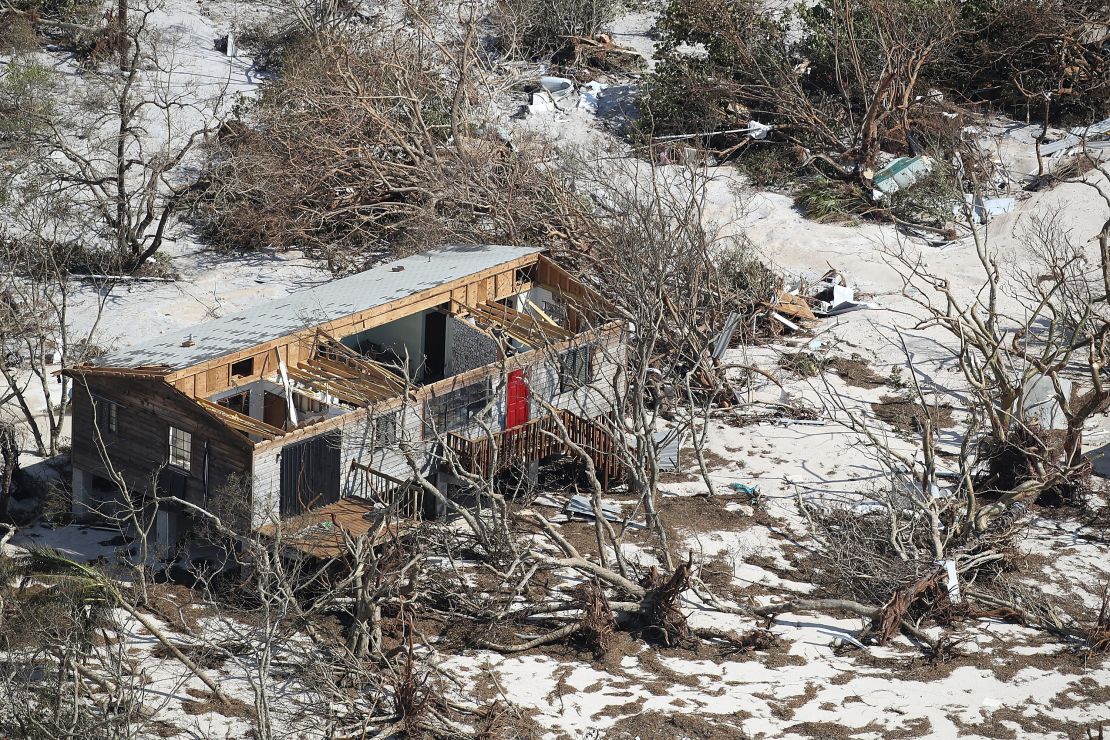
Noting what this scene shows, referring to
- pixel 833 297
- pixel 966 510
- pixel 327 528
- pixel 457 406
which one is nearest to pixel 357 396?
pixel 457 406

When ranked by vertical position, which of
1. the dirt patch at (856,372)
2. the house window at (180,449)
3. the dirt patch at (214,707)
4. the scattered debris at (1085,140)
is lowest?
the dirt patch at (214,707)

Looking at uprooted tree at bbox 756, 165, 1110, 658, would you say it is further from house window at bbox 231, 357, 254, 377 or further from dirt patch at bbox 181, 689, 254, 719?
house window at bbox 231, 357, 254, 377

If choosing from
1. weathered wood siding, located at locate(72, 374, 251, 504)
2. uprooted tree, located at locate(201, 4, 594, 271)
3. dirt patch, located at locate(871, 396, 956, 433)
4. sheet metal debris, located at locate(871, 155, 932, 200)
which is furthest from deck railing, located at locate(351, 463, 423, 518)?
sheet metal debris, located at locate(871, 155, 932, 200)

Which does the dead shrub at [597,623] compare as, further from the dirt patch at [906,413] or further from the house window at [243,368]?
the dirt patch at [906,413]

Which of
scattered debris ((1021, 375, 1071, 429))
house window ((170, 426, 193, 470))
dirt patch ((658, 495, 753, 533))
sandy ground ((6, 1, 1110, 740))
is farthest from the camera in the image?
scattered debris ((1021, 375, 1071, 429))

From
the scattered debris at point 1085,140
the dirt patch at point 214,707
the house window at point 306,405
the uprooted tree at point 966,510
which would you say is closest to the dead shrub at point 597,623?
the uprooted tree at point 966,510

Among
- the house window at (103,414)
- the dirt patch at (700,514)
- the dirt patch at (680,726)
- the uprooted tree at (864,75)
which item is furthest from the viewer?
the uprooted tree at (864,75)

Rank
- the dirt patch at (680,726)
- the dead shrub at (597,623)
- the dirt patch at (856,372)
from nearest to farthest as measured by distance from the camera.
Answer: the dirt patch at (680,726) < the dead shrub at (597,623) < the dirt patch at (856,372)
